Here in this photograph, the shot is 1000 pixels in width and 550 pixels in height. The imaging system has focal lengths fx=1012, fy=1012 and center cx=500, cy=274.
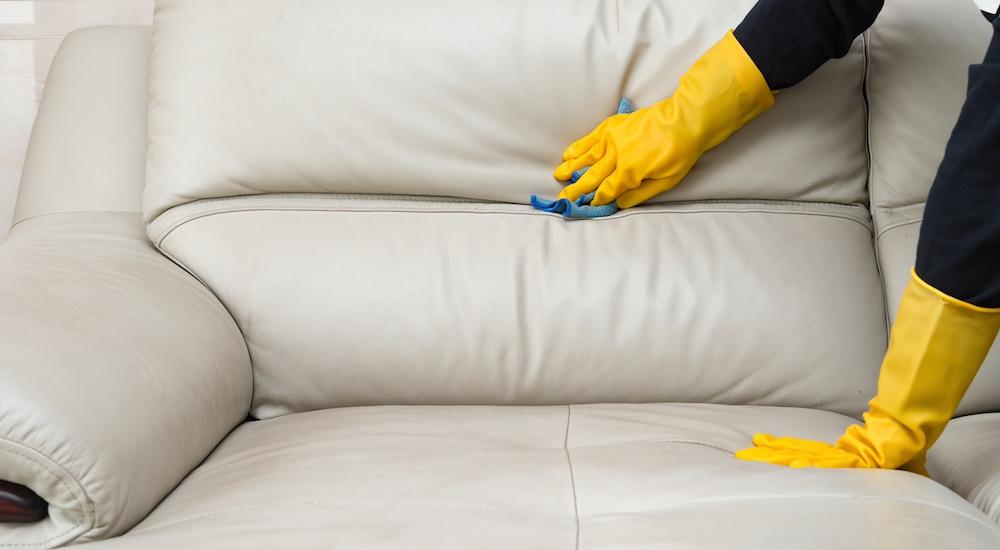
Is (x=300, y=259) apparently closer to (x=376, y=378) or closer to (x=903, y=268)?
(x=376, y=378)

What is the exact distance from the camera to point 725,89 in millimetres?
1342

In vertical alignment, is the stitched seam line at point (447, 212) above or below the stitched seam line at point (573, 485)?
above

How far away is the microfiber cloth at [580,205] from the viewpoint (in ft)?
4.57

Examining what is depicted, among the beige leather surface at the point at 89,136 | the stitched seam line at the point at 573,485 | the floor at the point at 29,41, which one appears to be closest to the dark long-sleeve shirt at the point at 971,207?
the stitched seam line at the point at 573,485

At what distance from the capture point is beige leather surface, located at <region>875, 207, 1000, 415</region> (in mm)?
1312

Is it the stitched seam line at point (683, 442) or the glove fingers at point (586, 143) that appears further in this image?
the glove fingers at point (586, 143)

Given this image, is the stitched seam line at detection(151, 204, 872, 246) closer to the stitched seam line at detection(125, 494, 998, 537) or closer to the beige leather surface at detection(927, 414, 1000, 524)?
the beige leather surface at detection(927, 414, 1000, 524)

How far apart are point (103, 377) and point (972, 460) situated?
942 mm

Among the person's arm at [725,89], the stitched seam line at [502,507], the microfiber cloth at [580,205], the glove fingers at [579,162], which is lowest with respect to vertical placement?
the stitched seam line at [502,507]

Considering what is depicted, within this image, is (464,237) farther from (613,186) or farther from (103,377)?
(103,377)

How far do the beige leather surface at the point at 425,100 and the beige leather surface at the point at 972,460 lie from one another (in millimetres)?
365

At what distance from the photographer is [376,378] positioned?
4.33 feet

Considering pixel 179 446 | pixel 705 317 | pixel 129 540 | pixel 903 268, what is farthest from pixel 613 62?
pixel 129 540

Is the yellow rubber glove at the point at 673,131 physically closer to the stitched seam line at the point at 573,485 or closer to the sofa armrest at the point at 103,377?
the stitched seam line at the point at 573,485
